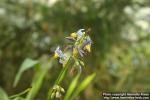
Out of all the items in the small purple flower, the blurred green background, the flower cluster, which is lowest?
the small purple flower

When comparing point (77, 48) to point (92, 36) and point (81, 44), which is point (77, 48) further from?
point (92, 36)

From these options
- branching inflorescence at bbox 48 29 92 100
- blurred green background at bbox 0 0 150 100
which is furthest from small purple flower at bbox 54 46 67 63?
blurred green background at bbox 0 0 150 100

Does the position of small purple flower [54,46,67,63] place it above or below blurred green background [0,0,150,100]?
below

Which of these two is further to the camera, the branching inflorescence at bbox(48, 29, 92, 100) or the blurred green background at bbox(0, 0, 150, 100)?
the blurred green background at bbox(0, 0, 150, 100)

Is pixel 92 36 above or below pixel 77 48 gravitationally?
above

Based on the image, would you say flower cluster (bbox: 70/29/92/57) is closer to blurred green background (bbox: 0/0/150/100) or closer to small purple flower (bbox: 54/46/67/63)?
small purple flower (bbox: 54/46/67/63)

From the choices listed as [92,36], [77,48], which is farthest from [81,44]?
[92,36]

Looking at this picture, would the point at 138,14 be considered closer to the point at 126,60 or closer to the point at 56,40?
the point at 126,60

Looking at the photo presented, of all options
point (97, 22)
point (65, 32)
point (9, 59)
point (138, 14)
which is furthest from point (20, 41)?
point (138, 14)
